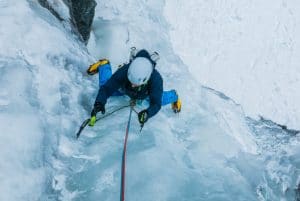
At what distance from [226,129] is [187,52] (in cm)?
584

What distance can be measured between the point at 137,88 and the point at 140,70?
37 centimetres

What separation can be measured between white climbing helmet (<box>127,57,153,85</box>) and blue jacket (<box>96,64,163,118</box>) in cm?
24

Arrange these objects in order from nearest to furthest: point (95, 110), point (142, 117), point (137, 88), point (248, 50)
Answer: point (95, 110), point (142, 117), point (137, 88), point (248, 50)

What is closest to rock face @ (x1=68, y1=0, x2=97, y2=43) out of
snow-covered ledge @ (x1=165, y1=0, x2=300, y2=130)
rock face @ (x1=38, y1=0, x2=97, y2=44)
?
rock face @ (x1=38, y1=0, x2=97, y2=44)

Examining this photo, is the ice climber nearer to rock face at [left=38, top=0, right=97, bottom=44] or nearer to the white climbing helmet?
the white climbing helmet

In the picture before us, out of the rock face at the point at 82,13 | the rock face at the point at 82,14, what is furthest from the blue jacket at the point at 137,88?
the rock face at the point at 82,13

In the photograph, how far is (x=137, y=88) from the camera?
14.5 feet

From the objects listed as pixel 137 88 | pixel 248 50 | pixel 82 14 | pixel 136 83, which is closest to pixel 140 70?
pixel 136 83

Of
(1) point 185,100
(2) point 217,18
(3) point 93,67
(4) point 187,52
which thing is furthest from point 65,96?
(2) point 217,18

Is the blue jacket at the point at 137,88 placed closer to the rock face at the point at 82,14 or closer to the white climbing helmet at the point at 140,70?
the white climbing helmet at the point at 140,70

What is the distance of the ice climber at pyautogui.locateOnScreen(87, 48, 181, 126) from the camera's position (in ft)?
13.4

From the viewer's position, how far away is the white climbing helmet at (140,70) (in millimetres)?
4074

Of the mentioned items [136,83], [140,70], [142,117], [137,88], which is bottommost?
[142,117]

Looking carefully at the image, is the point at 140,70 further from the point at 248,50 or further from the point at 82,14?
the point at 248,50
